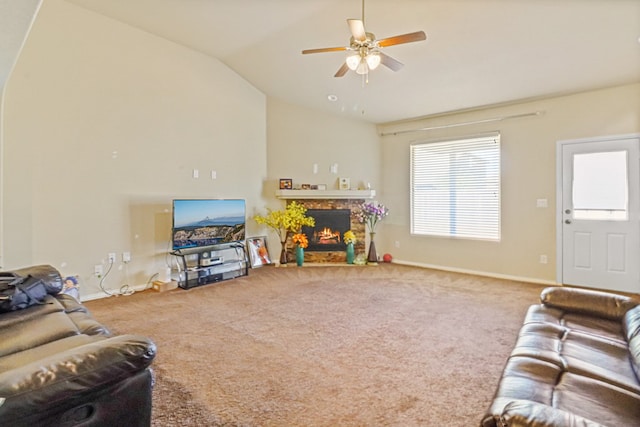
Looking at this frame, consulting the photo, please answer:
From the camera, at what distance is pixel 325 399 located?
82.2 inches

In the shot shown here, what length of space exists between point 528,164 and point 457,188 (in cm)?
109

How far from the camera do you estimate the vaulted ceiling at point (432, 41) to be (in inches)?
130

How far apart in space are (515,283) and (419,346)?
2885mm

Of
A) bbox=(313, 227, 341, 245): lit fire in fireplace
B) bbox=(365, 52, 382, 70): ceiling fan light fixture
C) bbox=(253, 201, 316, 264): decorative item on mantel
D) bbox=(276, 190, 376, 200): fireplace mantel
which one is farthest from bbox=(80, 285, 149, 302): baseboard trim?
bbox=(365, 52, 382, 70): ceiling fan light fixture

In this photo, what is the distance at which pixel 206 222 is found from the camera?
487cm

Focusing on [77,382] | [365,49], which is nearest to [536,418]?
[77,382]

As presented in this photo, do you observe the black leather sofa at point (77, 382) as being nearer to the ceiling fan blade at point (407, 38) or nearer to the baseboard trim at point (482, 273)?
the ceiling fan blade at point (407, 38)

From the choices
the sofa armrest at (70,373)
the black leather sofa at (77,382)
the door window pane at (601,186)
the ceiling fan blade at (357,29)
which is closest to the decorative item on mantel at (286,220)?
the ceiling fan blade at (357,29)

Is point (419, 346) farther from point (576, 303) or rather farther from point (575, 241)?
point (575, 241)

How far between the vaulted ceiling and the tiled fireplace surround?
1916 millimetres

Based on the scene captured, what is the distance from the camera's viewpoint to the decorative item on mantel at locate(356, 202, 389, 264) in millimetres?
6281

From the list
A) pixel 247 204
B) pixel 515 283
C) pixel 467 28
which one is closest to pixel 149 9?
pixel 247 204

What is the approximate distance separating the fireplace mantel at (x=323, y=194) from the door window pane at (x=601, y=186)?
3071 mm

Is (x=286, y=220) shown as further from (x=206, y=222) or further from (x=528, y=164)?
(x=528, y=164)
